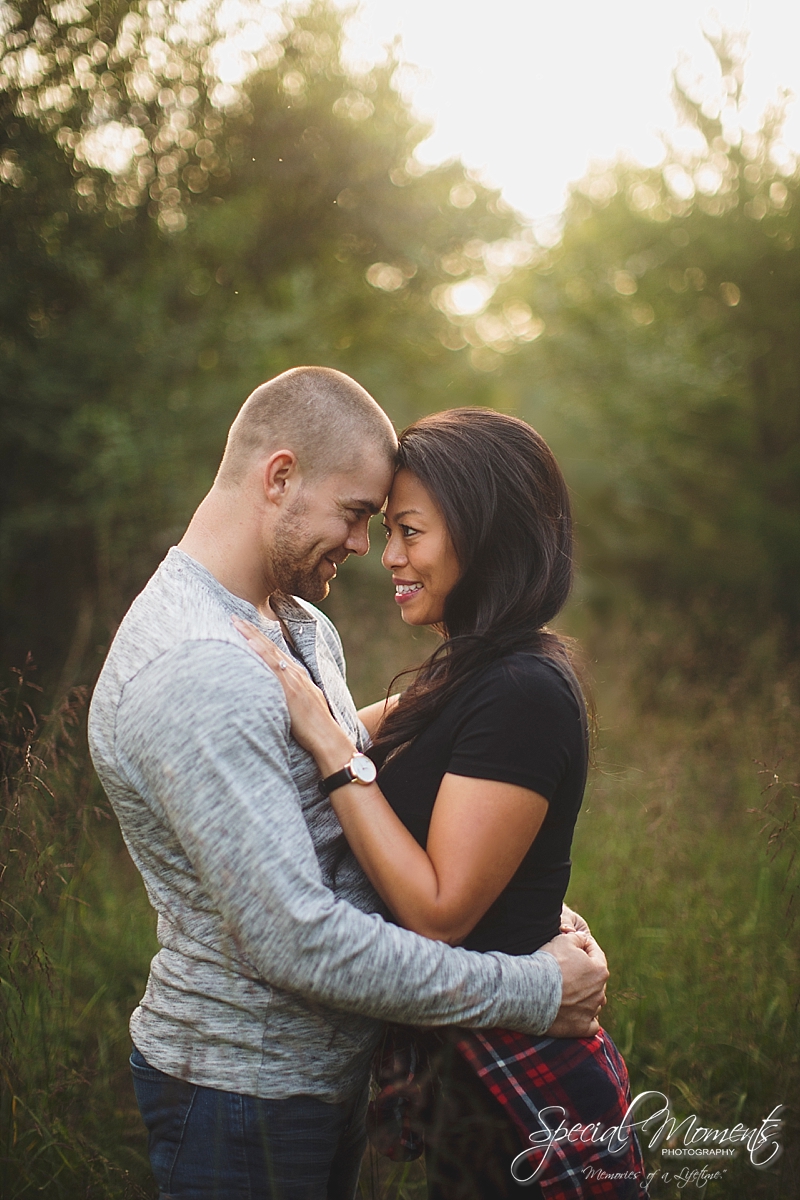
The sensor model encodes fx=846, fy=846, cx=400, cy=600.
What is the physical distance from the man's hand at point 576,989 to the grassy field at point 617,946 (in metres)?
0.69

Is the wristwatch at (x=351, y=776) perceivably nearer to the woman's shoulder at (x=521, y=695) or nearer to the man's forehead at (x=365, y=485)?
the woman's shoulder at (x=521, y=695)

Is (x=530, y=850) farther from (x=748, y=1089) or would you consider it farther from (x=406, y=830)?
(x=748, y=1089)

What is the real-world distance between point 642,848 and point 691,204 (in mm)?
8778

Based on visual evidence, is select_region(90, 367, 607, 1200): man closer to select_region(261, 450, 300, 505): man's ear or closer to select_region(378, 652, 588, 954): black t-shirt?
select_region(261, 450, 300, 505): man's ear

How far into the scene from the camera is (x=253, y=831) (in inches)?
61.2

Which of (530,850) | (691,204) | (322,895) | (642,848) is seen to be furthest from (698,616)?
(322,895)

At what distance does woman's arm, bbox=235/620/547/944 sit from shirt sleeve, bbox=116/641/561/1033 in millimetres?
102

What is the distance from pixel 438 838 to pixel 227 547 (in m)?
0.84

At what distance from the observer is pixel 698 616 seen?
25.6 feet

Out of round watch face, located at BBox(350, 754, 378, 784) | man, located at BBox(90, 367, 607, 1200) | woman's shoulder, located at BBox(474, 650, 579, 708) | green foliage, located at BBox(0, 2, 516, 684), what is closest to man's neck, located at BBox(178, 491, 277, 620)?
man, located at BBox(90, 367, 607, 1200)

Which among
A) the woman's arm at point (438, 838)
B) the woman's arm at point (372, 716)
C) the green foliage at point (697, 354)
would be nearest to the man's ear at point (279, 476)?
the woman's arm at point (438, 838)

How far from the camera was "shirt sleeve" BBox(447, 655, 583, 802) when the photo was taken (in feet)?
5.94

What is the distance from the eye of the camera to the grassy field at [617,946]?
2436mm

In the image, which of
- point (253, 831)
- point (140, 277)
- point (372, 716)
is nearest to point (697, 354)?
point (140, 277)
